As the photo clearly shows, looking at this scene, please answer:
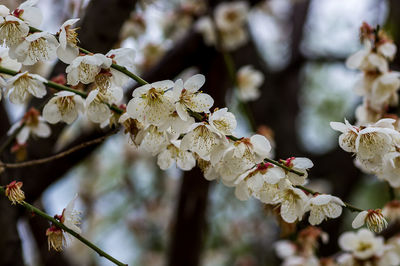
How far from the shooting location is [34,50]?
0.82 m

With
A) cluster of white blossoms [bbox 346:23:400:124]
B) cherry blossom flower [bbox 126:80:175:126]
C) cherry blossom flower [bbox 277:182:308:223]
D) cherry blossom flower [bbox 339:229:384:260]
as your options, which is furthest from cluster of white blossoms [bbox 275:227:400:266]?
cherry blossom flower [bbox 126:80:175:126]

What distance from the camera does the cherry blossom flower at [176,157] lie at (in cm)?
93

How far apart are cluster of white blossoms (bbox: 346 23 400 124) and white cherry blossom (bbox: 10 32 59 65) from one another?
847 millimetres

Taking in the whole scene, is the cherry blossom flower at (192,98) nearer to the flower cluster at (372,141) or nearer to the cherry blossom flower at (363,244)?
the flower cluster at (372,141)

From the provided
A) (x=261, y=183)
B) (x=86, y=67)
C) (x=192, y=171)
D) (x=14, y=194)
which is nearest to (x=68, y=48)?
(x=86, y=67)

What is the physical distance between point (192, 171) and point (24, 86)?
1.30 meters

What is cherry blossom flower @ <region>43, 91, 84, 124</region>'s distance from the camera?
0.96 metres

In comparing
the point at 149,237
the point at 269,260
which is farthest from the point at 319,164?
the point at 149,237

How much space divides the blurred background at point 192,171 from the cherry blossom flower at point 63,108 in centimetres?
23

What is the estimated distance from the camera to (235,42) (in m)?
2.38

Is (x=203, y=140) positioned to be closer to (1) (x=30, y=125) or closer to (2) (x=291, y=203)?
(2) (x=291, y=203)

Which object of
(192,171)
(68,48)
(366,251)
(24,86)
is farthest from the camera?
(192,171)

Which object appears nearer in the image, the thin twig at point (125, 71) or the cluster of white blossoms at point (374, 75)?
the thin twig at point (125, 71)

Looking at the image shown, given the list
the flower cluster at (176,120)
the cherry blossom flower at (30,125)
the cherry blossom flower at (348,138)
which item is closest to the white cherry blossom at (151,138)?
the flower cluster at (176,120)
